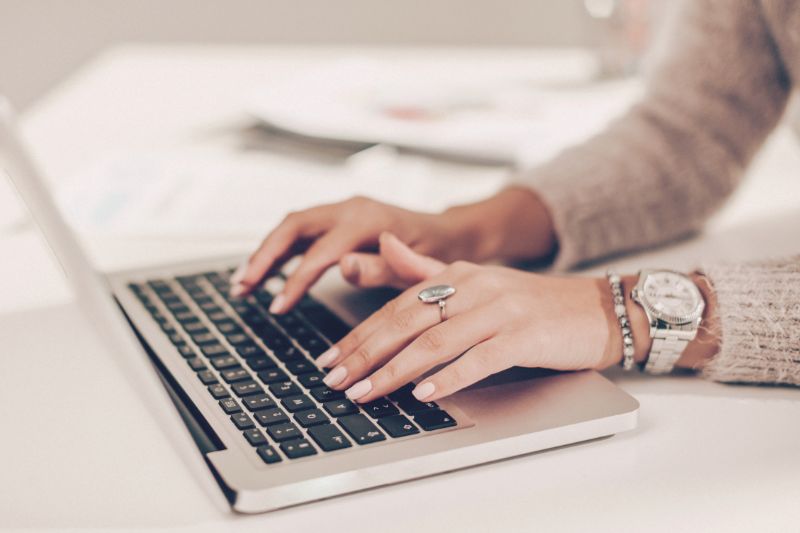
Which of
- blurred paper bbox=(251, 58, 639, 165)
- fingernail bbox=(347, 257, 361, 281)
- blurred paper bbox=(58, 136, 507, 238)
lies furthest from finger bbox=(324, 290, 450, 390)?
blurred paper bbox=(251, 58, 639, 165)

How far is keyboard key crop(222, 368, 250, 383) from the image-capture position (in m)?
0.58

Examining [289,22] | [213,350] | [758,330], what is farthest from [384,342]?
[289,22]

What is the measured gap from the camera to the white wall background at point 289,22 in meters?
2.47

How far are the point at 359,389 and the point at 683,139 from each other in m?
0.54

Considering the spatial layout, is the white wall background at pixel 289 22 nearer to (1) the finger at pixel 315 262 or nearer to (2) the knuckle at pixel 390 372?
(1) the finger at pixel 315 262

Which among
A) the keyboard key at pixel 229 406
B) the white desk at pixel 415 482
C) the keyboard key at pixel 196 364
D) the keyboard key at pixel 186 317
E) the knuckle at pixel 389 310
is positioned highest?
the knuckle at pixel 389 310

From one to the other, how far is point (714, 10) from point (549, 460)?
59 centimetres

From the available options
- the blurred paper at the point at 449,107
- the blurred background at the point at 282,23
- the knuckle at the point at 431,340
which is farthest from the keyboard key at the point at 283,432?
the blurred background at the point at 282,23

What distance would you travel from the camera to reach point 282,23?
250 cm

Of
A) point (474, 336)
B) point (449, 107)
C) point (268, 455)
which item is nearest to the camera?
point (268, 455)

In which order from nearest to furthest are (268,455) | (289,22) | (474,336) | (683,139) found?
(268,455), (474,336), (683,139), (289,22)

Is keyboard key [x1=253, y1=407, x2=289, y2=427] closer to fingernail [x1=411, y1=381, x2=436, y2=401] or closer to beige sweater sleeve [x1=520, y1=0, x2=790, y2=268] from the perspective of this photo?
fingernail [x1=411, y1=381, x2=436, y2=401]

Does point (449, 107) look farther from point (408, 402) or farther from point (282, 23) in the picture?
point (282, 23)

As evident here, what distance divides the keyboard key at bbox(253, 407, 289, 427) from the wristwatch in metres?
0.25
